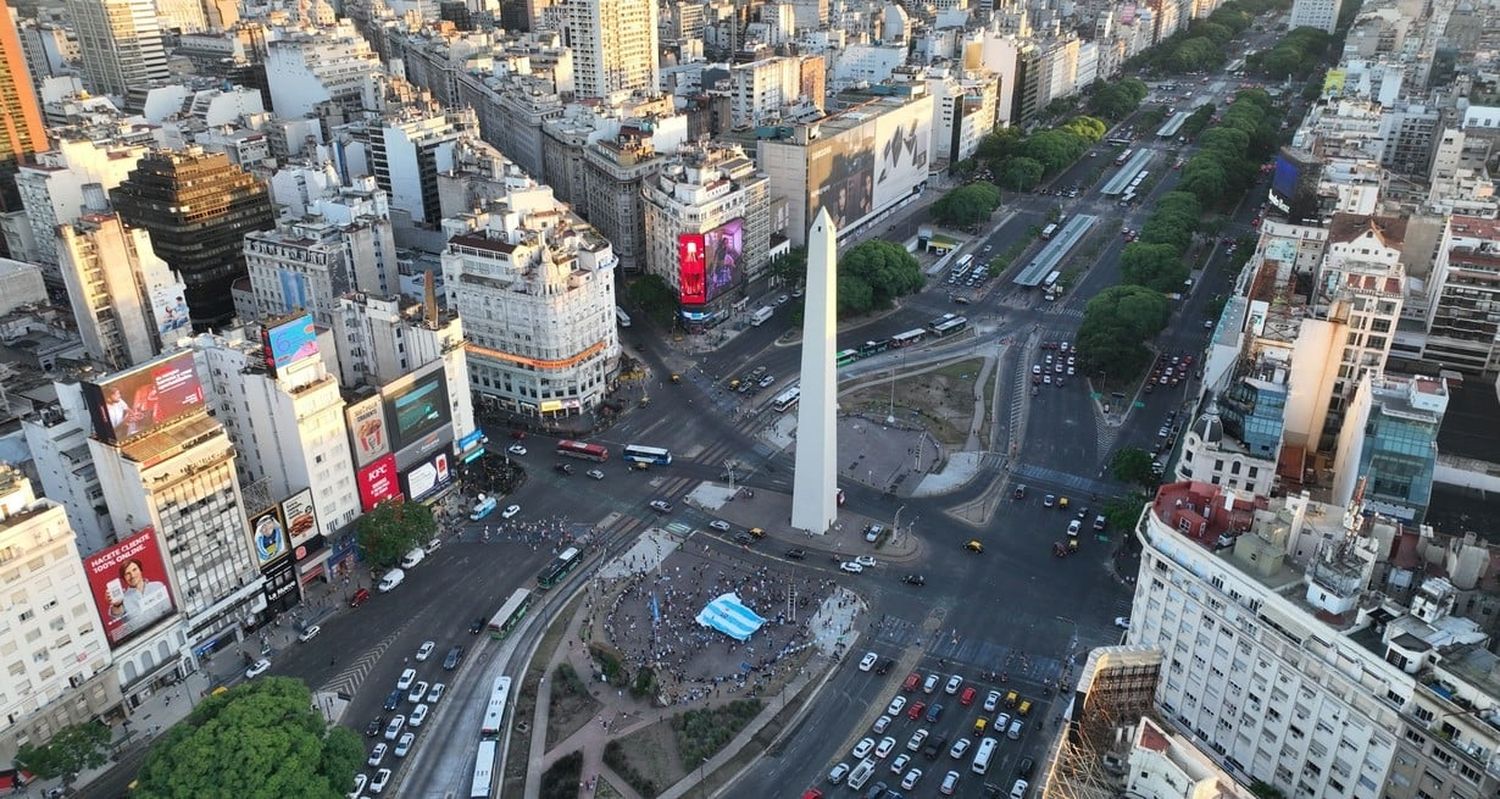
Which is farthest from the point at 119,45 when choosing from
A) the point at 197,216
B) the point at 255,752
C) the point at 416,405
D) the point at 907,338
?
the point at 255,752

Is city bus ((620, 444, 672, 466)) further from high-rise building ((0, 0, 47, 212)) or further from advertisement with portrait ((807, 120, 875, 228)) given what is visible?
high-rise building ((0, 0, 47, 212))

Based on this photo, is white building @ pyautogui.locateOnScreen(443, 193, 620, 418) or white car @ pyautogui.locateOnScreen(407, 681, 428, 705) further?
white building @ pyautogui.locateOnScreen(443, 193, 620, 418)

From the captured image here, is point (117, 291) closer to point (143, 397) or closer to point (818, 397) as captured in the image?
point (143, 397)

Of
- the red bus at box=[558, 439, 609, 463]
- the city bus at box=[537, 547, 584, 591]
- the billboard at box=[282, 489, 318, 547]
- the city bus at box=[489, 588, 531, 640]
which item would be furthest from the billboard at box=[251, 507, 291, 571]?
the red bus at box=[558, 439, 609, 463]

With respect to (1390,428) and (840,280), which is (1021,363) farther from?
(1390,428)

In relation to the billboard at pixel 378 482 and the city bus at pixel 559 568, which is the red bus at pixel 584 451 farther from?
the billboard at pixel 378 482

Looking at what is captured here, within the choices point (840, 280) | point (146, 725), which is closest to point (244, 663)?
point (146, 725)
